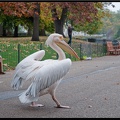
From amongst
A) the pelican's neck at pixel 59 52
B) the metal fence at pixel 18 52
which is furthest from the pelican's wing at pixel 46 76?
the metal fence at pixel 18 52

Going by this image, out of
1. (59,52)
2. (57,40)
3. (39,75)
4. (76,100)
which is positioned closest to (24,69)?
(39,75)

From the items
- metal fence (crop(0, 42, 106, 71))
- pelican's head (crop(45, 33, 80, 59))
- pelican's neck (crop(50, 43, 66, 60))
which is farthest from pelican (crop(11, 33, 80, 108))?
metal fence (crop(0, 42, 106, 71))

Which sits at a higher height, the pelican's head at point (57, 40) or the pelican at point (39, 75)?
the pelican's head at point (57, 40)

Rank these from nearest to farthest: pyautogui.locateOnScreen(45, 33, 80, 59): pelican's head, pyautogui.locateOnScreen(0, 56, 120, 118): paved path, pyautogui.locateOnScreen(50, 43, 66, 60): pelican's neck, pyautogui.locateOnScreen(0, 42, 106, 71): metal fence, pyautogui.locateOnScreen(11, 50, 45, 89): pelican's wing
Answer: pyautogui.locateOnScreen(0, 56, 120, 118): paved path
pyautogui.locateOnScreen(11, 50, 45, 89): pelican's wing
pyautogui.locateOnScreen(50, 43, 66, 60): pelican's neck
pyautogui.locateOnScreen(45, 33, 80, 59): pelican's head
pyautogui.locateOnScreen(0, 42, 106, 71): metal fence

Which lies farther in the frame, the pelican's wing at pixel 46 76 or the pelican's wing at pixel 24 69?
the pelican's wing at pixel 24 69

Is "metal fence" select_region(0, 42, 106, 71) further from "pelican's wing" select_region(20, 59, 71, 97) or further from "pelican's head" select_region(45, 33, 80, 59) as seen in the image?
"pelican's wing" select_region(20, 59, 71, 97)

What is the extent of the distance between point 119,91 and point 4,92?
3063 mm

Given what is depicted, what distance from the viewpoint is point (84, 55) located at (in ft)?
70.0

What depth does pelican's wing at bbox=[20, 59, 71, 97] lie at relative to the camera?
6.97 meters

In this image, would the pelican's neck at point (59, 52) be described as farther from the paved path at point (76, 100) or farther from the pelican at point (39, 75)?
the paved path at point (76, 100)

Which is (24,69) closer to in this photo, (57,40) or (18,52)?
(57,40)

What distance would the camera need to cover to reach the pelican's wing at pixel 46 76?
6966mm

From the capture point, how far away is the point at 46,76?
6.98 meters

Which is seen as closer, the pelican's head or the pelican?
the pelican
